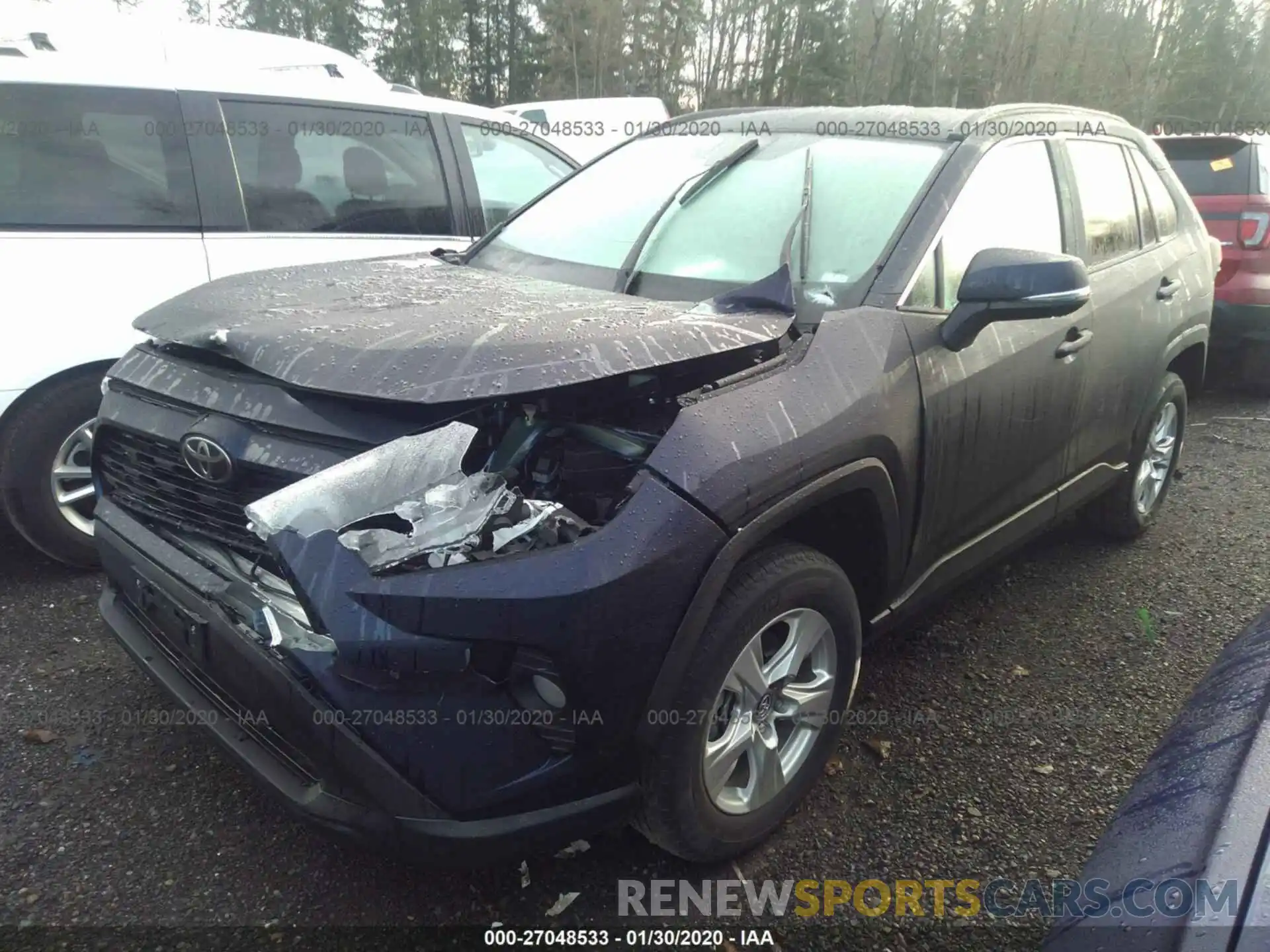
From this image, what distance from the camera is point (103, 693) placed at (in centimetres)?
283

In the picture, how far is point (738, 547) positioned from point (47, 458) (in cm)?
302

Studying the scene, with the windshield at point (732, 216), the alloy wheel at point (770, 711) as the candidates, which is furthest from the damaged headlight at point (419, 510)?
the windshield at point (732, 216)

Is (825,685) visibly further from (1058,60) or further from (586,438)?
(1058,60)

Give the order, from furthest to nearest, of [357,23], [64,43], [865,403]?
[357,23] < [64,43] < [865,403]

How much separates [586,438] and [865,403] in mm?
694

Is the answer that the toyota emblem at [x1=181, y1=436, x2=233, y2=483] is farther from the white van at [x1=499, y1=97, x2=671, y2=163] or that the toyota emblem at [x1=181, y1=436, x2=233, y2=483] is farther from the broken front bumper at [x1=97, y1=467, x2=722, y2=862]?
the white van at [x1=499, y1=97, x2=671, y2=163]

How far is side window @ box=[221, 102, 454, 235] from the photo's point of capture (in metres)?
3.94

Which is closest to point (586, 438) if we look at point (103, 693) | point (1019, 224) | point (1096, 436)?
point (1019, 224)

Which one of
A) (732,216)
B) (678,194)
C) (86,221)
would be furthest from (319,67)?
(732,216)

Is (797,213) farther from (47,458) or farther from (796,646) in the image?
(47,458)

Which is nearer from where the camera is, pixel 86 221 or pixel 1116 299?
pixel 1116 299

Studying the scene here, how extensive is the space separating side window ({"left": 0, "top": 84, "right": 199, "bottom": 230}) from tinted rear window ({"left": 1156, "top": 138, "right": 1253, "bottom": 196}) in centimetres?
643

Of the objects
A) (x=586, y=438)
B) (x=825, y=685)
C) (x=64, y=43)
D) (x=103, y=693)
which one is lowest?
(x=103, y=693)

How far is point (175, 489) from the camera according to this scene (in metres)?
2.19
